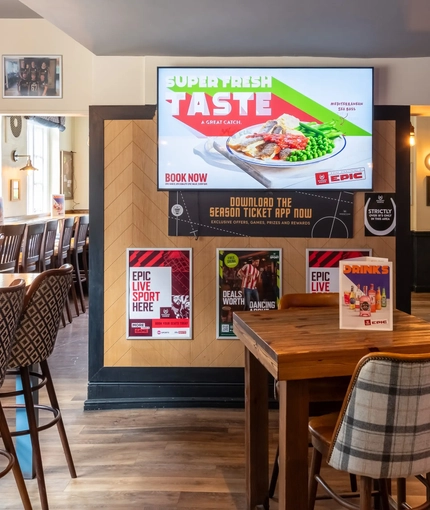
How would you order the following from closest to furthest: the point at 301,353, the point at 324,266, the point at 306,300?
the point at 301,353, the point at 306,300, the point at 324,266

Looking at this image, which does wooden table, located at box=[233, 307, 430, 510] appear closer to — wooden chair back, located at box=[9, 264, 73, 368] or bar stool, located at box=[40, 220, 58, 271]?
wooden chair back, located at box=[9, 264, 73, 368]

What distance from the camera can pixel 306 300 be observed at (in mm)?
2955

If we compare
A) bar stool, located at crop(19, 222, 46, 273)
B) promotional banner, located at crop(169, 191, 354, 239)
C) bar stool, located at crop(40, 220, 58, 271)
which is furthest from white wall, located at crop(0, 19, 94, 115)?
bar stool, located at crop(40, 220, 58, 271)

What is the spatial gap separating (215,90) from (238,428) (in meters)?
2.20

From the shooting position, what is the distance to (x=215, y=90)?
4.02 m

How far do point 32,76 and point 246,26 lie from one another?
2000 mm

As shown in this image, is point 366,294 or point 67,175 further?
point 67,175

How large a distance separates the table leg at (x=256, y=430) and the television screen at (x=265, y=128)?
1737 mm

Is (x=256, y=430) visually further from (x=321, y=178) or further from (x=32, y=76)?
(x=32, y=76)

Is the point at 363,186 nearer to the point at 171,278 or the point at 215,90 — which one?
the point at 215,90

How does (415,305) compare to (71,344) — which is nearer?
(71,344)

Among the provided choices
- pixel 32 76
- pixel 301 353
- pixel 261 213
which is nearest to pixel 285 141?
pixel 261 213

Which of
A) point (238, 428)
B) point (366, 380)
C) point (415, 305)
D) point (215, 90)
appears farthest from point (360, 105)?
point (415, 305)

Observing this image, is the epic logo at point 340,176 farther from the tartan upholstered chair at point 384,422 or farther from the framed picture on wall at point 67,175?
the framed picture on wall at point 67,175
